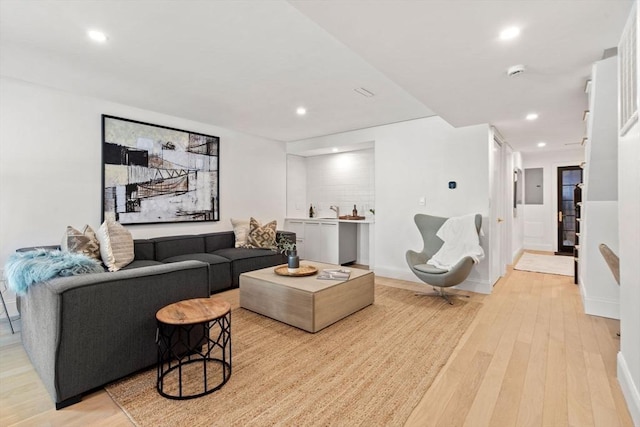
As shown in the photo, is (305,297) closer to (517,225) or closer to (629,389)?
(629,389)

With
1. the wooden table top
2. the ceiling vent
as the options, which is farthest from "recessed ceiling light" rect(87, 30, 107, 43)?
the ceiling vent

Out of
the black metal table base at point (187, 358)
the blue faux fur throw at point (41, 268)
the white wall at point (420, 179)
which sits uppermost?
the white wall at point (420, 179)

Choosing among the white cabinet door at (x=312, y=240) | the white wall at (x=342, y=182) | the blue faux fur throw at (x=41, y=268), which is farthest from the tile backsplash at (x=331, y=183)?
the blue faux fur throw at (x=41, y=268)

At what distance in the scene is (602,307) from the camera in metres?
3.26

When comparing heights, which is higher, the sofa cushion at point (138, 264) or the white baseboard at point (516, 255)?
the sofa cushion at point (138, 264)

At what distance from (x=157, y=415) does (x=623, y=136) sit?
132 inches

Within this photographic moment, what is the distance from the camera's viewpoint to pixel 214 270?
4.04m

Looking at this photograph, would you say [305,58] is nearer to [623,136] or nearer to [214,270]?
[623,136]

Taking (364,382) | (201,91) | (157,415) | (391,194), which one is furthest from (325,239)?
(157,415)

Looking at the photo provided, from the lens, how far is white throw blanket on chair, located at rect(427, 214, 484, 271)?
3.88 m

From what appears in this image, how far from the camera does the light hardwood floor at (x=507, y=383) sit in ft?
5.60

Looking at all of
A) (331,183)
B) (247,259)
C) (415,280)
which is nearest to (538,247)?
(415,280)

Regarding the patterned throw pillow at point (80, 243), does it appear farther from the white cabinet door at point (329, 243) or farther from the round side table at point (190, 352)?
the white cabinet door at point (329, 243)

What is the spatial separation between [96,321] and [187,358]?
78 centimetres
